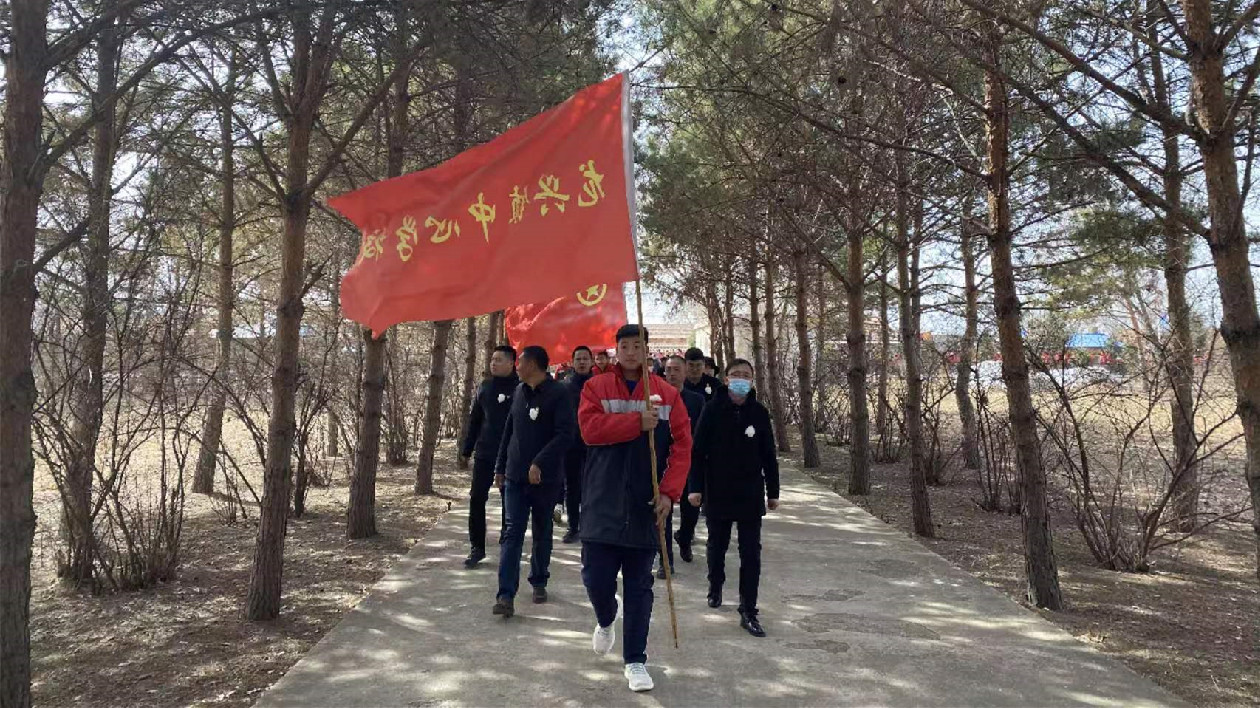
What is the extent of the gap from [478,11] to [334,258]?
805 centimetres

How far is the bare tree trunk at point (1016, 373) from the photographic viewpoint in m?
5.30

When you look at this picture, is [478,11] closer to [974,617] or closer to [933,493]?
[974,617]

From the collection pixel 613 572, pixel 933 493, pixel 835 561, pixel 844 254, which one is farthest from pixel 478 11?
pixel 844 254

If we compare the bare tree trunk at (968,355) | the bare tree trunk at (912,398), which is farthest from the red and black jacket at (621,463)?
the bare tree trunk at (968,355)

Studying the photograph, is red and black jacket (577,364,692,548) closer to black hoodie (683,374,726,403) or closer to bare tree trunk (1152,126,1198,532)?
black hoodie (683,374,726,403)

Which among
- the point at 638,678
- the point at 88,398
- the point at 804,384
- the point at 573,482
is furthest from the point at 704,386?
the point at 804,384

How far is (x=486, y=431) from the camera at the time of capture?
6105 mm

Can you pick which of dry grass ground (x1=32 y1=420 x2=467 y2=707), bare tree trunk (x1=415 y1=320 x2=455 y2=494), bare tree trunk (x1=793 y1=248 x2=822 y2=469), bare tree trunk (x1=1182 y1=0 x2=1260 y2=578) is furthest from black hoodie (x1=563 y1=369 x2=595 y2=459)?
bare tree trunk (x1=793 y1=248 x2=822 y2=469)

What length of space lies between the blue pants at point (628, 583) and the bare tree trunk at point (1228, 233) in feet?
9.23

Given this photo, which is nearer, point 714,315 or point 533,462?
point 533,462

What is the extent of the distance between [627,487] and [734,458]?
3.73 feet

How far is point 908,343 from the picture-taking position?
927 centimetres

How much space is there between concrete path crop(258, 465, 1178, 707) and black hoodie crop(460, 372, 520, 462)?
0.95 metres

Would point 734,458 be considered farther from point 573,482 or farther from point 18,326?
point 18,326
